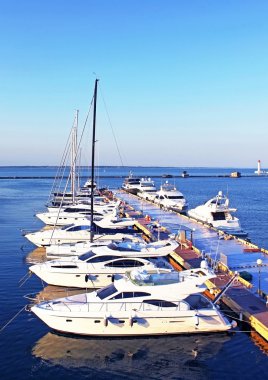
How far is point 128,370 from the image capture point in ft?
50.7

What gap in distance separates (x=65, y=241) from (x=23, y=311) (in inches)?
509

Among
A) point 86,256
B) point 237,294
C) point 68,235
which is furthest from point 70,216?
point 237,294

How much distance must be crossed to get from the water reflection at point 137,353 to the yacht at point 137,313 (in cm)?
36

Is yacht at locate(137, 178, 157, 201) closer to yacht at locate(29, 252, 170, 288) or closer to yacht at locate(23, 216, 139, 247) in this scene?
yacht at locate(23, 216, 139, 247)

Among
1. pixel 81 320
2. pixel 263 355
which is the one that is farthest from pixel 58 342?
pixel 263 355

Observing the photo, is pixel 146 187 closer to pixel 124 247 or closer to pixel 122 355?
pixel 124 247

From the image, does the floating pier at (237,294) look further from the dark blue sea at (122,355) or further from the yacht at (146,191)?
the yacht at (146,191)

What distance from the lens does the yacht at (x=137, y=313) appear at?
17.8 metres

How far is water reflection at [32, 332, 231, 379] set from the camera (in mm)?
15516

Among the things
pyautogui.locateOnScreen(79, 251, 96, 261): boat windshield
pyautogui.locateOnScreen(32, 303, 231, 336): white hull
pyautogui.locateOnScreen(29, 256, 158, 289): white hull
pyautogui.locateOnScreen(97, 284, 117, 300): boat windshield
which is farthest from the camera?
pyautogui.locateOnScreen(79, 251, 96, 261): boat windshield

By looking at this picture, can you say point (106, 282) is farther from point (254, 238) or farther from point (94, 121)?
point (254, 238)

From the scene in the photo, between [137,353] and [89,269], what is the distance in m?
7.94

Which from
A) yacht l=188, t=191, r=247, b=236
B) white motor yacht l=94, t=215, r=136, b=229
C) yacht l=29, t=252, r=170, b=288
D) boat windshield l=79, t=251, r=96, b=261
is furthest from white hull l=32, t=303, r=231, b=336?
yacht l=188, t=191, r=247, b=236

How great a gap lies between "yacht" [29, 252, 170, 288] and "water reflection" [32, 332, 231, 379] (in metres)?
5.81
